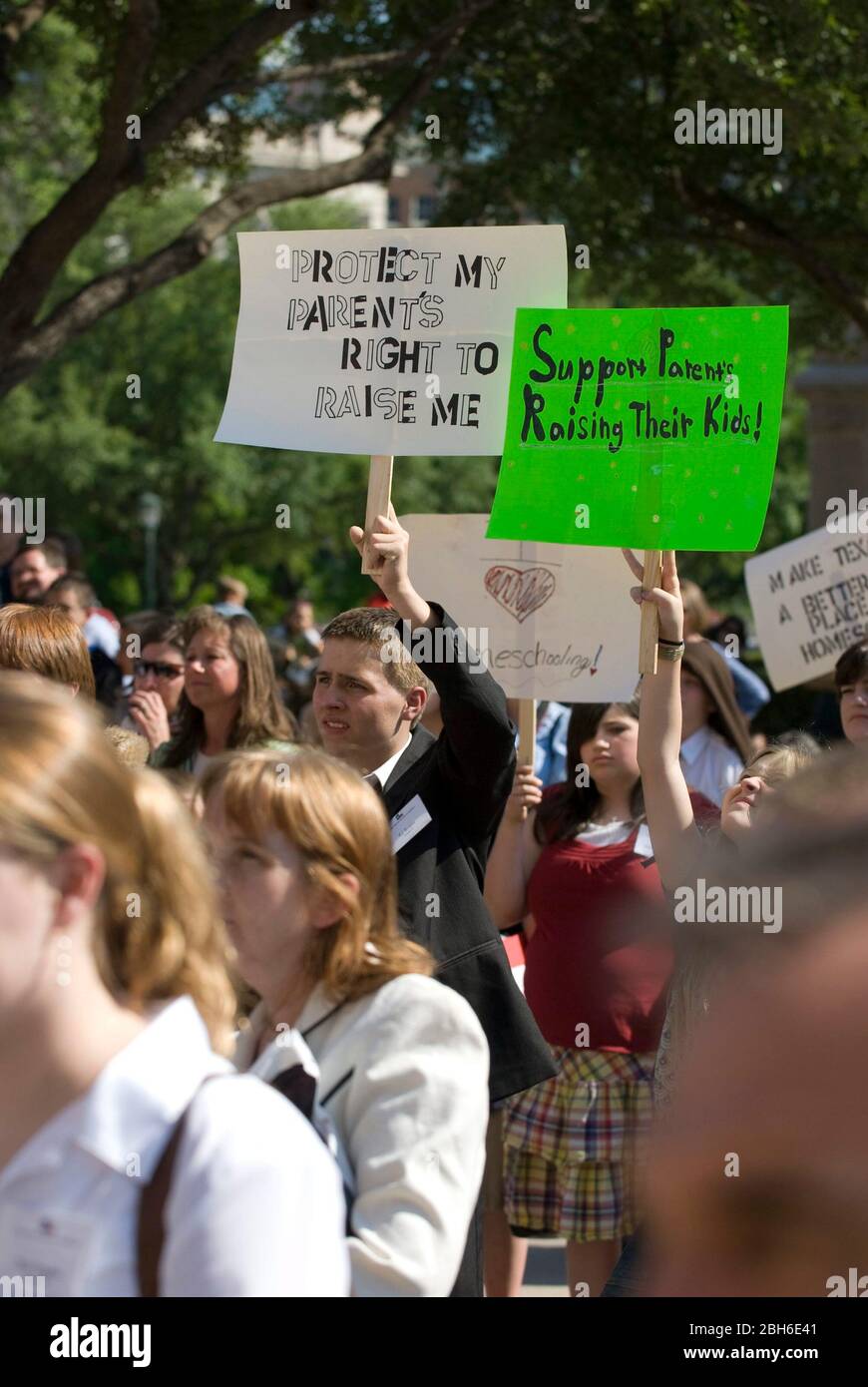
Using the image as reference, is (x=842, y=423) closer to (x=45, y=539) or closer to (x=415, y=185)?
(x=45, y=539)

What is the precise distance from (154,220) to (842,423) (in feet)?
70.9

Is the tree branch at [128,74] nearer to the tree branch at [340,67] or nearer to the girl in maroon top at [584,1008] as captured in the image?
the tree branch at [340,67]

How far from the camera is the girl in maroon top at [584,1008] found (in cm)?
455

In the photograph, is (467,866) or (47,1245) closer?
(47,1245)

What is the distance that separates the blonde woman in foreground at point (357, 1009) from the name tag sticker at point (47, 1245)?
0.64 meters

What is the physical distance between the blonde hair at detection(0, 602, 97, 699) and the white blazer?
183 cm

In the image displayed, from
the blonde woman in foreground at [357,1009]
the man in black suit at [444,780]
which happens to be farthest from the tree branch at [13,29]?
the blonde woman in foreground at [357,1009]

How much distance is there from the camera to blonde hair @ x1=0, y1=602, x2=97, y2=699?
3.91 m

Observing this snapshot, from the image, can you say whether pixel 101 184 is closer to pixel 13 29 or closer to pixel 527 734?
pixel 13 29

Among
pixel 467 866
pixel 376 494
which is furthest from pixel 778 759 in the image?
pixel 376 494

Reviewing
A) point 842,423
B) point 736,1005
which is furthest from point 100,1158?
point 842,423

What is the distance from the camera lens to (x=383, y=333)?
4.33 metres

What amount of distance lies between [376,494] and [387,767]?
698 mm

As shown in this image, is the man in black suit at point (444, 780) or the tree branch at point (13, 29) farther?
the tree branch at point (13, 29)
